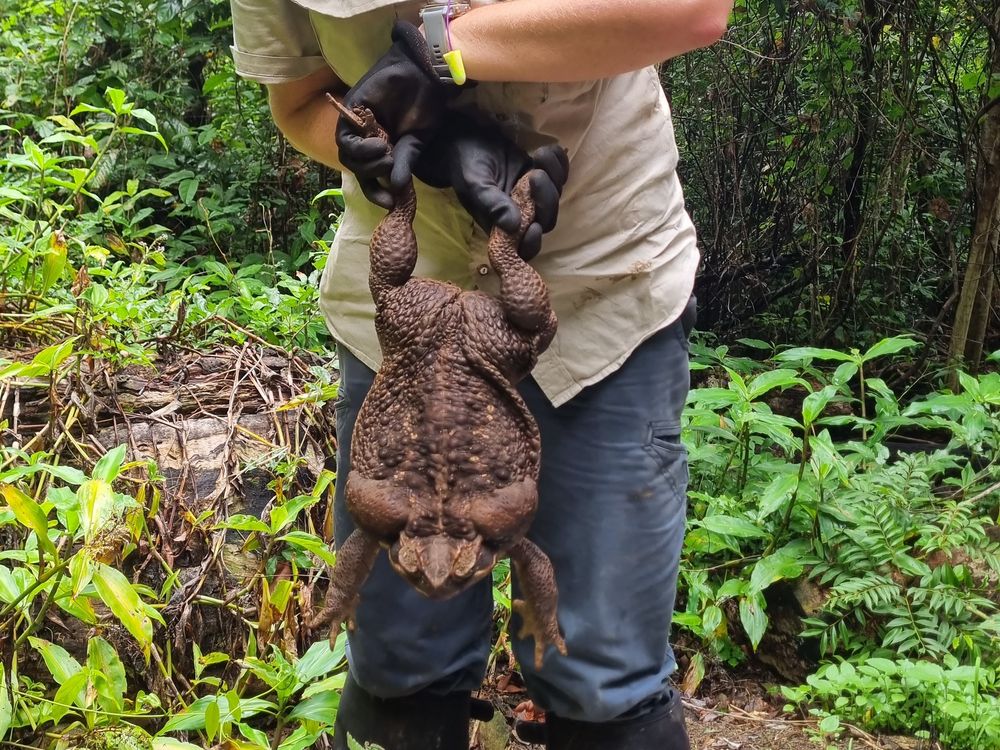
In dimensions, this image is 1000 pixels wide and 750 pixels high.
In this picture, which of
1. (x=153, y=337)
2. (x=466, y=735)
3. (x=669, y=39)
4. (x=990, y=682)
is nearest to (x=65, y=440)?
(x=153, y=337)

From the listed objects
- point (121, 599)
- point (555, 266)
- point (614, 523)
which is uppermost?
point (555, 266)

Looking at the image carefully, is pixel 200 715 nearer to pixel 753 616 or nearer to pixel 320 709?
pixel 320 709

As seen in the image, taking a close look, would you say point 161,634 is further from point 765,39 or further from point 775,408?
point 765,39

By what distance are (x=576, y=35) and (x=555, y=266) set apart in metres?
0.44

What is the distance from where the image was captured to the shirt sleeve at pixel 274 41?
176 cm

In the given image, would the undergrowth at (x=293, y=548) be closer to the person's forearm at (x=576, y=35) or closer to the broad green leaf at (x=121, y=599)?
the broad green leaf at (x=121, y=599)

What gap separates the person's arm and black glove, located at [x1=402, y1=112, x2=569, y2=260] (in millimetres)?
382

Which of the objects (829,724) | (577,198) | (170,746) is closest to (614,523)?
(577,198)

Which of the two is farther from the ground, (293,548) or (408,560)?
(408,560)

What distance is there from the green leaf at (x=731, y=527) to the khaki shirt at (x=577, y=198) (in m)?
1.56

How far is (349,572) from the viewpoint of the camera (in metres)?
1.41

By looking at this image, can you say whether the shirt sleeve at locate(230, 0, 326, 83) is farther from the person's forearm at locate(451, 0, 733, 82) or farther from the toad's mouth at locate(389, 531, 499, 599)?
the toad's mouth at locate(389, 531, 499, 599)

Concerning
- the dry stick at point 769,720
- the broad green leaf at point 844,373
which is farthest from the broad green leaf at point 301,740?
the broad green leaf at point 844,373

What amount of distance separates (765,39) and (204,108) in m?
3.79
